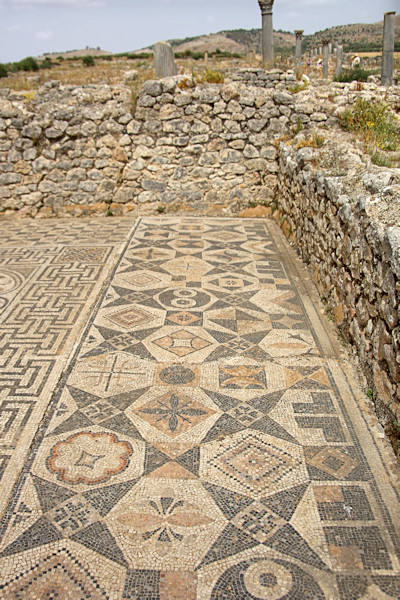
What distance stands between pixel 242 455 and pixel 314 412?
1.72ft

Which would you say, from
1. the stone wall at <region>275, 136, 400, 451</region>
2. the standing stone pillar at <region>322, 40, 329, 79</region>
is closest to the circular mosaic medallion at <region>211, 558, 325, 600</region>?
the stone wall at <region>275, 136, 400, 451</region>

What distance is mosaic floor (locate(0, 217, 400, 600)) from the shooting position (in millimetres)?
1768

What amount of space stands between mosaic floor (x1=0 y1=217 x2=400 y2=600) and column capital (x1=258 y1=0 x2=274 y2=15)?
6.26m

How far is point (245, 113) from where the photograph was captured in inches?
246

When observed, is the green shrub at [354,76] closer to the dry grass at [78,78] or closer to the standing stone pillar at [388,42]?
the standing stone pillar at [388,42]

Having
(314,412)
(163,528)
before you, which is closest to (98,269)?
(314,412)

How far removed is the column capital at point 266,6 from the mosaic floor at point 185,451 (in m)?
6.26

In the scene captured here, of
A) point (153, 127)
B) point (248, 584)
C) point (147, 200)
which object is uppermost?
point (153, 127)

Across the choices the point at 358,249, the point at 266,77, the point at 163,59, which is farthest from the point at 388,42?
the point at 358,249

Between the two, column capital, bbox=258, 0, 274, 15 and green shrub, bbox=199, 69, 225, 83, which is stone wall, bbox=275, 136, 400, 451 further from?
column capital, bbox=258, 0, 274, 15

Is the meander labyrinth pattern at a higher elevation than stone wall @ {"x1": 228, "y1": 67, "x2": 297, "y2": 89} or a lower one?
lower

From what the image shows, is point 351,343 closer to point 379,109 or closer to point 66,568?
point 66,568

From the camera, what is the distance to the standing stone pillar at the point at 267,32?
8.37 m

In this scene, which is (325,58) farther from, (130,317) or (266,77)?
(130,317)
